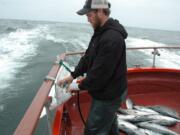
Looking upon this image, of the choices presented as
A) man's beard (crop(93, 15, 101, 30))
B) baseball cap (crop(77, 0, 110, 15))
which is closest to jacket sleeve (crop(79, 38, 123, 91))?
man's beard (crop(93, 15, 101, 30))

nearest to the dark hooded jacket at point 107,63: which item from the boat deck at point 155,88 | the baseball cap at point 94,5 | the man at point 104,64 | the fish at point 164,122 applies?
the man at point 104,64

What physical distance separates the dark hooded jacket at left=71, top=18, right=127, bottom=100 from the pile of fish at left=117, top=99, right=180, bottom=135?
5.03 feet

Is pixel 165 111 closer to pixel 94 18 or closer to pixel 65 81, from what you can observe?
pixel 65 81

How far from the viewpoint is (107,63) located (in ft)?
8.51

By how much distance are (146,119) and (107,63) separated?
228cm

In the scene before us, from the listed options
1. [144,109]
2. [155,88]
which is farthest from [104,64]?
[155,88]

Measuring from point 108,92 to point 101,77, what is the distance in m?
0.23

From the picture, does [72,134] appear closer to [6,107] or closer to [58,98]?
[58,98]

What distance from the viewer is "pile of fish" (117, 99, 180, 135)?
168 inches

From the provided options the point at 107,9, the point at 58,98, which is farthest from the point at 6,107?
the point at 107,9

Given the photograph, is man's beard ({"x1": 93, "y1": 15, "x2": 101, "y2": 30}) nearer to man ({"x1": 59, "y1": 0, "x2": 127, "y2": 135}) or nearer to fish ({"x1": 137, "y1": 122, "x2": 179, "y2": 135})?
man ({"x1": 59, "y1": 0, "x2": 127, "y2": 135})

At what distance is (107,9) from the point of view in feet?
8.79

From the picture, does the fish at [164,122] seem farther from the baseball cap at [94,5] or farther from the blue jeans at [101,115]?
the baseball cap at [94,5]

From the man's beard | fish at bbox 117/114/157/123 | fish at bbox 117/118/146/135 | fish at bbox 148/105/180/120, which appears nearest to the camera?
the man's beard
